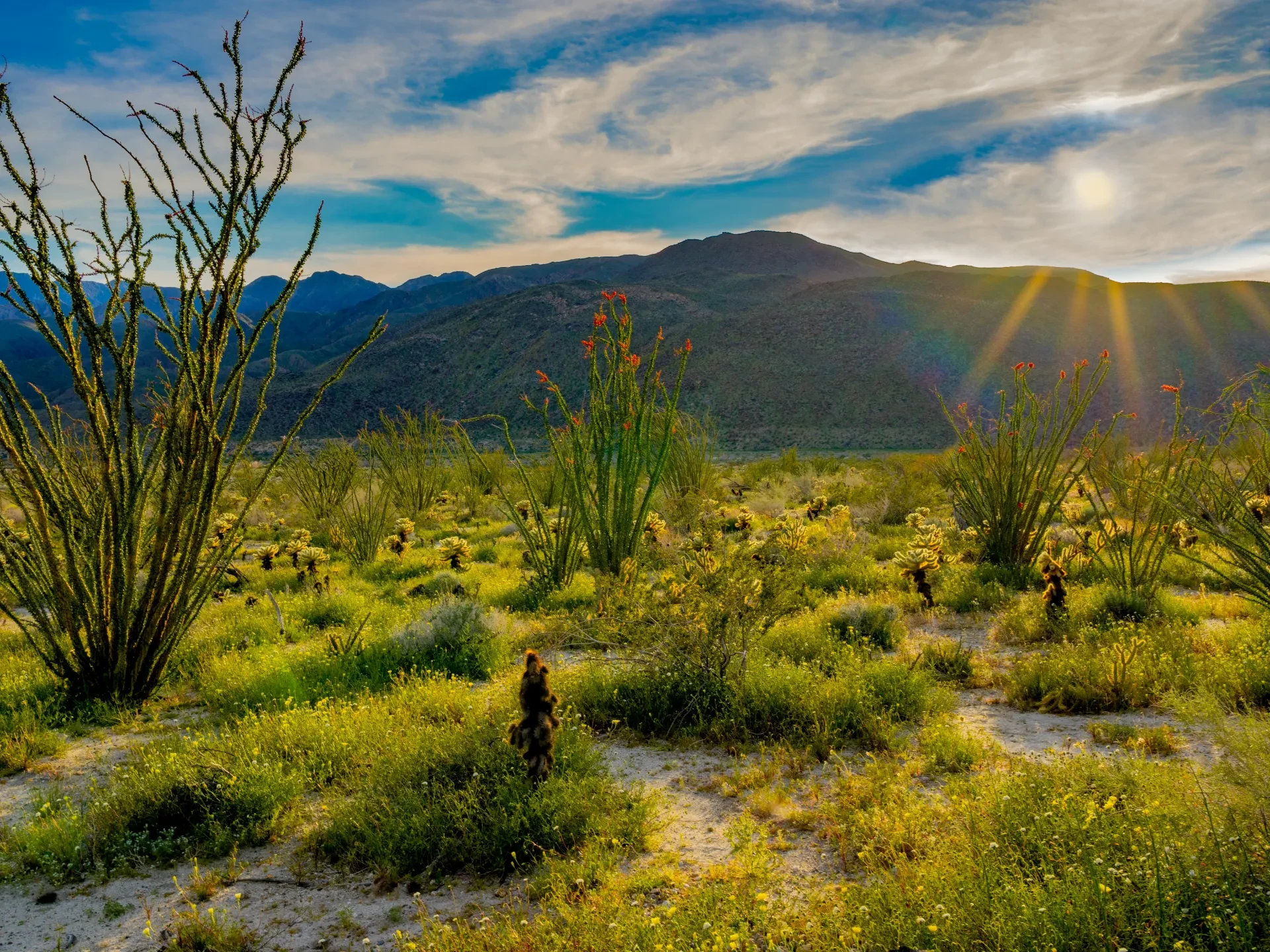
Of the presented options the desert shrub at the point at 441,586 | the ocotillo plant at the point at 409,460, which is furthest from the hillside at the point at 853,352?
the desert shrub at the point at 441,586

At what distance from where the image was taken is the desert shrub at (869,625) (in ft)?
20.2

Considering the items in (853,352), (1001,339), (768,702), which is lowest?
(768,702)

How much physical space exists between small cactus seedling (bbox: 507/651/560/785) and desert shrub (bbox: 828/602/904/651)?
10.2 feet

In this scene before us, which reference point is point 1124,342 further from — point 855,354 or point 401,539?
point 401,539

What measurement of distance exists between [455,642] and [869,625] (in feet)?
11.3

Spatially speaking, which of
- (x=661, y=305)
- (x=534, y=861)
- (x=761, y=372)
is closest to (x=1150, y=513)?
(x=534, y=861)

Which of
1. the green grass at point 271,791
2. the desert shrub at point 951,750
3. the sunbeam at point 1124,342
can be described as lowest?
the desert shrub at point 951,750

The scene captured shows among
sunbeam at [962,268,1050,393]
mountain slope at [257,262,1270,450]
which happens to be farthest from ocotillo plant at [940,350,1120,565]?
sunbeam at [962,268,1050,393]

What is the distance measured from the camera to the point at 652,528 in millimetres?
9195

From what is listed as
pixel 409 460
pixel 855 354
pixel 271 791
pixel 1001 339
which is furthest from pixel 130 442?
pixel 1001 339

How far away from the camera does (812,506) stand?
11680 millimetres

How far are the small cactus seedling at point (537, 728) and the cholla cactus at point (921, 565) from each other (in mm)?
4383

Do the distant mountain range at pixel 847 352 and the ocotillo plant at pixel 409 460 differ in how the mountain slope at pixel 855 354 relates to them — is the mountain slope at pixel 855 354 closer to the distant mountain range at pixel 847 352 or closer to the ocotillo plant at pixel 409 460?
the distant mountain range at pixel 847 352

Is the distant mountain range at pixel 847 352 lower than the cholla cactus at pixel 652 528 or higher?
higher
